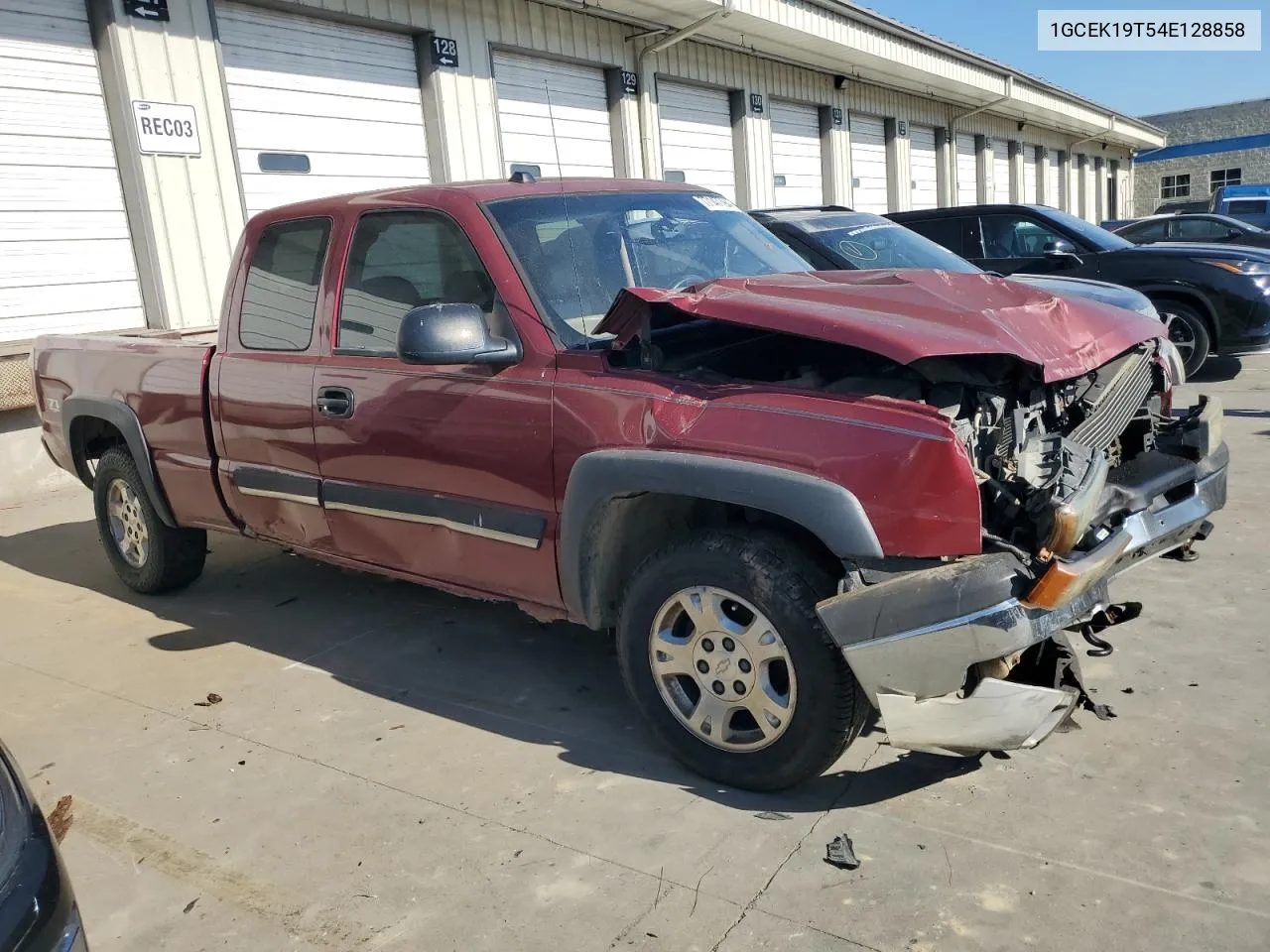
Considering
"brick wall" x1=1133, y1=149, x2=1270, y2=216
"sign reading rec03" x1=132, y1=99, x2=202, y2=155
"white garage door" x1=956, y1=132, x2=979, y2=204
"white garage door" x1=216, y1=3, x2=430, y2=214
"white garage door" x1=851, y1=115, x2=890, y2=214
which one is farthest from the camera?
"brick wall" x1=1133, y1=149, x2=1270, y2=216

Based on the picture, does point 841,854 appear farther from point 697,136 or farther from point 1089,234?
point 697,136

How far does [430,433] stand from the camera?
373 centimetres

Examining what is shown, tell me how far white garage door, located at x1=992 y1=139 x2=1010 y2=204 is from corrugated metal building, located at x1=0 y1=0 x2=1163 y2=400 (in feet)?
27.4

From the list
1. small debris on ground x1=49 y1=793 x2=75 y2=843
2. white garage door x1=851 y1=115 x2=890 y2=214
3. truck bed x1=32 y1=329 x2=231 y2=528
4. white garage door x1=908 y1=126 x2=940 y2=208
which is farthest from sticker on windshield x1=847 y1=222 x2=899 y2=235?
white garage door x1=908 y1=126 x2=940 y2=208

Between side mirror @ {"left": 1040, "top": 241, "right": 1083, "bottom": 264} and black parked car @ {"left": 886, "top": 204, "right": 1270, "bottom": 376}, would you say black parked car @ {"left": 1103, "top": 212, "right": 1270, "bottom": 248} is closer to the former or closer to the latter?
black parked car @ {"left": 886, "top": 204, "right": 1270, "bottom": 376}

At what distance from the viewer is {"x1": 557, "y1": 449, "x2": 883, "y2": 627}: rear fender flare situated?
2789mm

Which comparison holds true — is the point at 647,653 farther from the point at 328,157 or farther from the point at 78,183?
the point at 328,157

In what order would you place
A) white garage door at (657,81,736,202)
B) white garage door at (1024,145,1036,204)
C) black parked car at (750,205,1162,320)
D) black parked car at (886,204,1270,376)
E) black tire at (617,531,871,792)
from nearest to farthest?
black tire at (617,531,871,792), black parked car at (750,205,1162,320), black parked car at (886,204,1270,376), white garage door at (657,81,736,202), white garage door at (1024,145,1036,204)

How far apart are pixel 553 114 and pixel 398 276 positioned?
787 centimetres

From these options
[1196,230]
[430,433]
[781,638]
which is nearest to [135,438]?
[430,433]

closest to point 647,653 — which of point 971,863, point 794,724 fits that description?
point 794,724

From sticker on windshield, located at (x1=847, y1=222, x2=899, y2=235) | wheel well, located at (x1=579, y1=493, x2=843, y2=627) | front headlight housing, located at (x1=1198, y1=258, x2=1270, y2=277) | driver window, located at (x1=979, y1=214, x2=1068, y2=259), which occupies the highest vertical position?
sticker on windshield, located at (x1=847, y1=222, x2=899, y2=235)

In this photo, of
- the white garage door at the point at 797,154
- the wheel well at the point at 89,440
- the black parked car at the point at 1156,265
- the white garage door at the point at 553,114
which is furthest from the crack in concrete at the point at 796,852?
the white garage door at the point at 797,154

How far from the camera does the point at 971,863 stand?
2752 mm
